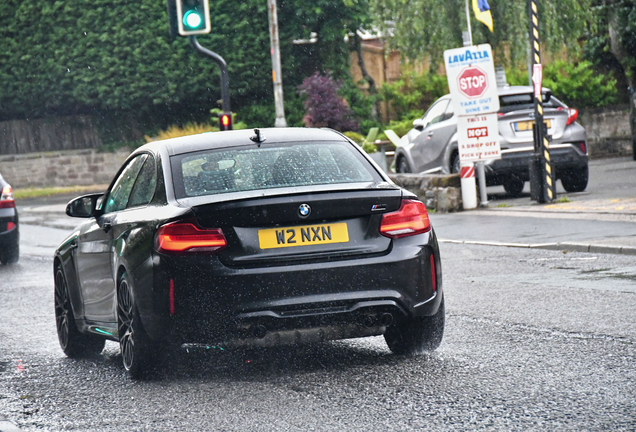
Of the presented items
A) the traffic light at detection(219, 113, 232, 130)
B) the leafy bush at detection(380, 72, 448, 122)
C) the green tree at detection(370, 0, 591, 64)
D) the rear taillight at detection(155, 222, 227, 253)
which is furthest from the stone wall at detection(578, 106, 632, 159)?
the rear taillight at detection(155, 222, 227, 253)

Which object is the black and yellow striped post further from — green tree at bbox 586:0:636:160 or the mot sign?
green tree at bbox 586:0:636:160

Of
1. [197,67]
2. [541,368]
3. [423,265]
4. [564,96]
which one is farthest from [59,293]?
[197,67]

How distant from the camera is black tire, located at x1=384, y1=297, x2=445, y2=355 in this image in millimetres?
6629

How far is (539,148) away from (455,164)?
2.55 metres

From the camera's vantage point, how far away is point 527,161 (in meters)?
18.6

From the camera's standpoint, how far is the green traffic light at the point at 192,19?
16.1 m

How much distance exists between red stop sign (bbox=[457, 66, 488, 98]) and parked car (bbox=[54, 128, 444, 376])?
11.6 meters

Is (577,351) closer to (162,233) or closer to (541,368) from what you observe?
(541,368)

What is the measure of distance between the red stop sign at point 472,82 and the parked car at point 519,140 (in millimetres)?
870

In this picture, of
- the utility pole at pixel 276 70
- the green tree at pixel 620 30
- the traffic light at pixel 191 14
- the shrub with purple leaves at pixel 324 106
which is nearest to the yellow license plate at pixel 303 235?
the traffic light at pixel 191 14

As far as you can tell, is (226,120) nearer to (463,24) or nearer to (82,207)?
(82,207)

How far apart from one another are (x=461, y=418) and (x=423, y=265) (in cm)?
144

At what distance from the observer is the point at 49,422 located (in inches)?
218

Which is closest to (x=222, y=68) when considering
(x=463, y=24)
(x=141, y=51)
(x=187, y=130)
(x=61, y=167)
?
(x=463, y=24)
